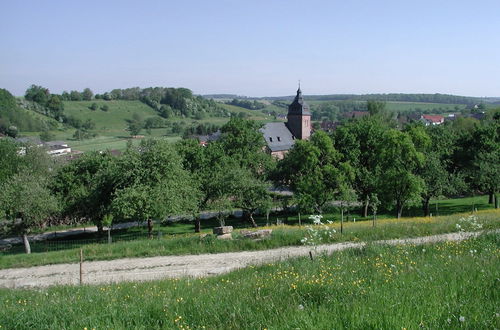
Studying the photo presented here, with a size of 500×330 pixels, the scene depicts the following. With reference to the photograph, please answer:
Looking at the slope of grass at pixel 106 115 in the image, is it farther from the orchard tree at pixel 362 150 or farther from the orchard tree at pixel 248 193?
the orchard tree at pixel 248 193

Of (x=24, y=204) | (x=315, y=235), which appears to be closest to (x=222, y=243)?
(x=315, y=235)

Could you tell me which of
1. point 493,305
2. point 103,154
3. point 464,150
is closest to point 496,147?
point 464,150

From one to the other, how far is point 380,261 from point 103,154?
33.7 metres

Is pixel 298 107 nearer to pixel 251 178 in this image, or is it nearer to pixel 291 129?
pixel 291 129

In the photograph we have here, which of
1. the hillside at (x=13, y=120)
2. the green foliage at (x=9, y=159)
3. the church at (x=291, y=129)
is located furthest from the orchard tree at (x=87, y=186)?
the hillside at (x=13, y=120)

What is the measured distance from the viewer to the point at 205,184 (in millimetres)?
42156

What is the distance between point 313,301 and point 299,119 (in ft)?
299

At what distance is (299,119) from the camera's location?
9831cm

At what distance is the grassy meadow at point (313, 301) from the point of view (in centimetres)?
702

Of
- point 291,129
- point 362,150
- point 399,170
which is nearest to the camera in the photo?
point 399,170

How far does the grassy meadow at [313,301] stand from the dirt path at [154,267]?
4524 mm

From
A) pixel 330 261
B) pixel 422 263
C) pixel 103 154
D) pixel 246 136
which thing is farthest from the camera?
pixel 246 136

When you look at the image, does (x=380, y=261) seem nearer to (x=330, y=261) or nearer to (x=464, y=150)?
(x=330, y=261)

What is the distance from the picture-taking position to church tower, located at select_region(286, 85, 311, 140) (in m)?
98.2
